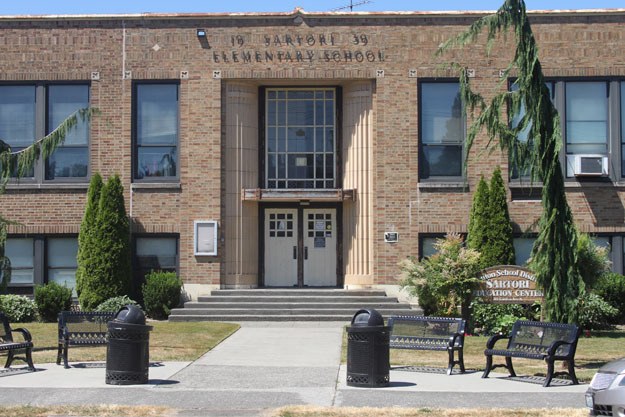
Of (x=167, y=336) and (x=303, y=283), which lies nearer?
(x=167, y=336)

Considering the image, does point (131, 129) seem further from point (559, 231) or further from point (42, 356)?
point (559, 231)

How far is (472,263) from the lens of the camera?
68.7 ft

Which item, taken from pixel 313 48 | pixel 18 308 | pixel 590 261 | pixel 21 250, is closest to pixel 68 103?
pixel 21 250

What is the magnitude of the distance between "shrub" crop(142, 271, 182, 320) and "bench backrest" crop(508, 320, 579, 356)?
11654mm

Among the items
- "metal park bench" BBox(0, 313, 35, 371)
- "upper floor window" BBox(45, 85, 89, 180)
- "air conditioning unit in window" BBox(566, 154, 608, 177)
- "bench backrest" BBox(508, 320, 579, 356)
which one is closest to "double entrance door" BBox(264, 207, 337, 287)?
"upper floor window" BBox(45, 85, 89, 180)

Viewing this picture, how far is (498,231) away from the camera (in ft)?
79.9

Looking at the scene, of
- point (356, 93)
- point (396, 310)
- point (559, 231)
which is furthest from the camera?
point (356, 93)

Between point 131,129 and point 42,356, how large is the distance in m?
9.71

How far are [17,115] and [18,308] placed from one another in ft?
17.1

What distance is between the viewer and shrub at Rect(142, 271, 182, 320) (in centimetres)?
2431

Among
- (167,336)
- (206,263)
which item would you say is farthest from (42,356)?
(206,263)

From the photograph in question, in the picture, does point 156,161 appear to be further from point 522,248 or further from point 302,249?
point 522,248

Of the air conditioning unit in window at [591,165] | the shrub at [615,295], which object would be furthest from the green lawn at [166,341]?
the air conditioning unit in window at [591,165]

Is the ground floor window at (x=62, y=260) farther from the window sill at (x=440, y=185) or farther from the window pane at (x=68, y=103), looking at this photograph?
the window sill at (x=440, y=185)
